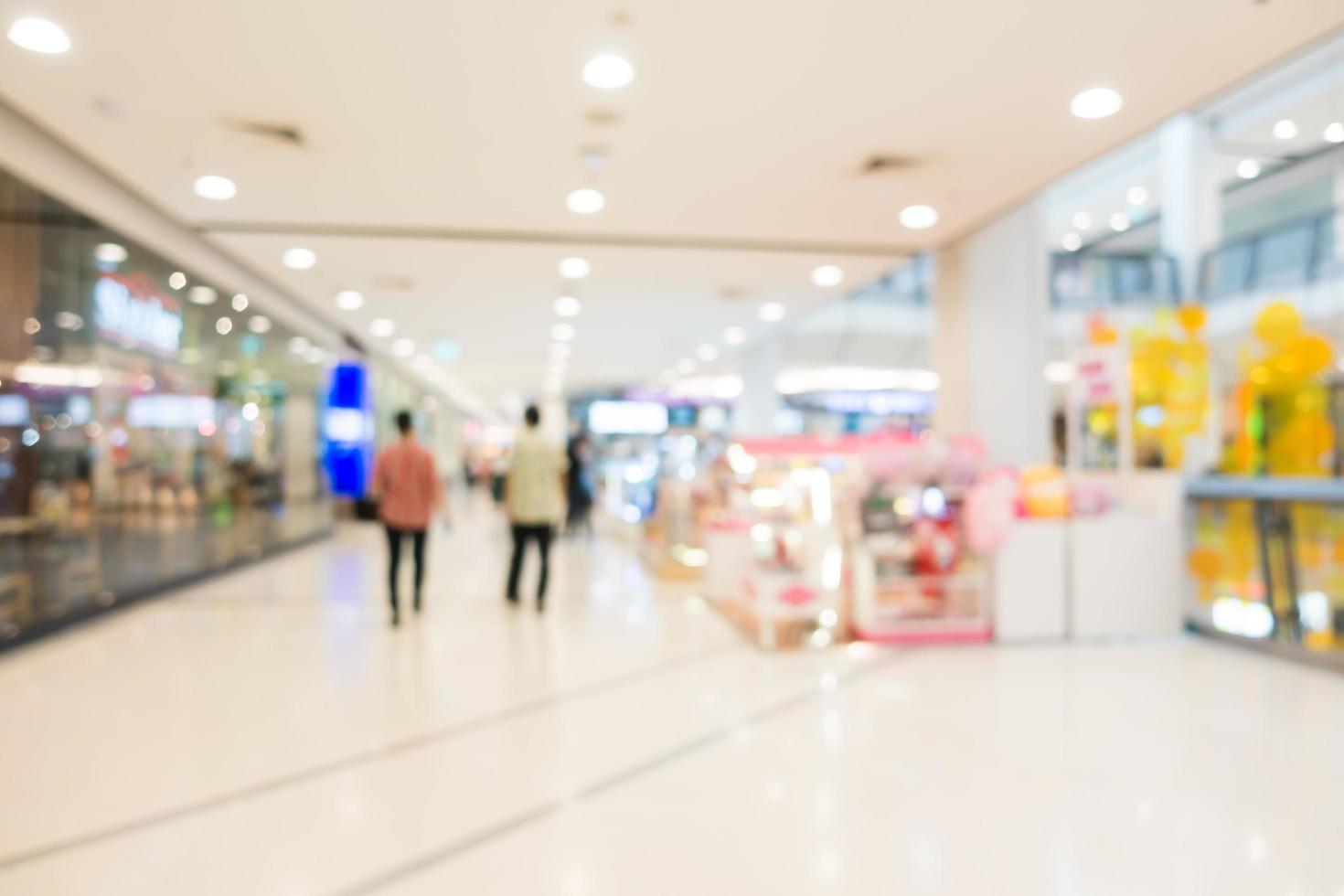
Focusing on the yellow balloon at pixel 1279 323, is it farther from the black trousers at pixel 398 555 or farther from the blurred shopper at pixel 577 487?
the blurred shopper at pixel 577 487

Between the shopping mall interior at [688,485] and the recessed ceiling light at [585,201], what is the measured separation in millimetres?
79

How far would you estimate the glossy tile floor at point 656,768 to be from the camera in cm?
255

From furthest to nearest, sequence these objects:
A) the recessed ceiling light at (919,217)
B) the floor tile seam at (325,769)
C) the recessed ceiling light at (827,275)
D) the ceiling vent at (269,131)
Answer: the recessed ceiling light at (827,275) < the recessed ceiling light at (919,217) < the ceiling vent at (269,131) < the floor tile seam at (325,769)

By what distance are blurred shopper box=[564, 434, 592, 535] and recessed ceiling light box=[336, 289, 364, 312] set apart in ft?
11.1

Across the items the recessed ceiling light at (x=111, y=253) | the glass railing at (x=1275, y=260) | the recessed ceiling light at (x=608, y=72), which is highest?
the glass railing at (x=1275, y=260)

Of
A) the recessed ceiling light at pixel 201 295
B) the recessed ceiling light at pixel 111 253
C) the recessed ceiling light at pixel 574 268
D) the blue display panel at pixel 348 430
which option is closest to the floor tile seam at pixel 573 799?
the recessed ceiling light at pixel 574 268

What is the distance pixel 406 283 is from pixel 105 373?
3.31 metres

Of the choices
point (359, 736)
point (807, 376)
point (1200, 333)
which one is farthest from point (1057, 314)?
point (359, 736)

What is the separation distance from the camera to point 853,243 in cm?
776

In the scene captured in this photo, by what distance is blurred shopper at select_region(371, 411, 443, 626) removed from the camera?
245 inches

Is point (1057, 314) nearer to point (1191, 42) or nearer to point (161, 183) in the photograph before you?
point (1191, 42)

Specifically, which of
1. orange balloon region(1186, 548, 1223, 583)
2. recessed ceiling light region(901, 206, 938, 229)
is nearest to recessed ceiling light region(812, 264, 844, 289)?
recessed ceiling light region(901, 206, 938, 229)

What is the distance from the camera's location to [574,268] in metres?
8.55

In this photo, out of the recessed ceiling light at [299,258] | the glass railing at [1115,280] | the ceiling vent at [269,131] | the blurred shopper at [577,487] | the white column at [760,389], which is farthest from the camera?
the white column at [760,389]
